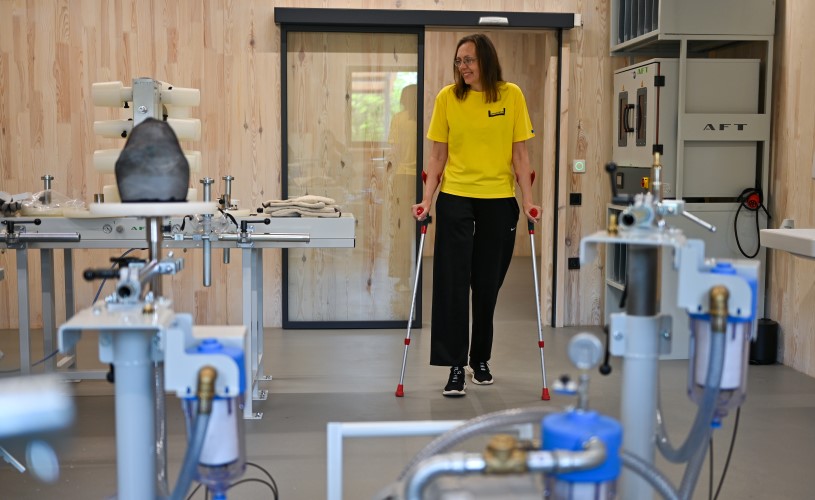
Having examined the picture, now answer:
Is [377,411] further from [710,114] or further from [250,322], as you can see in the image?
[710,114]

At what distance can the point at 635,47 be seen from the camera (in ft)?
18.9

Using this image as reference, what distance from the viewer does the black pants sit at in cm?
433

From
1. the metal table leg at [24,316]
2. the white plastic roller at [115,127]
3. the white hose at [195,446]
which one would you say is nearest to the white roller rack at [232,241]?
the metal table leg at [24,316]

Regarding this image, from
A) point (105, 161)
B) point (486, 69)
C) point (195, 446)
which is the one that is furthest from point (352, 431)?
point (486, 69)

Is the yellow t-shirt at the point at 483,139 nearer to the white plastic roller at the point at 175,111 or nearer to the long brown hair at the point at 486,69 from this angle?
the long brown hair at the point at 486,69

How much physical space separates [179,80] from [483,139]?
2536 millimetres

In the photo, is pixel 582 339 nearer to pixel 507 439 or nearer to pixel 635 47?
pixel 507 439

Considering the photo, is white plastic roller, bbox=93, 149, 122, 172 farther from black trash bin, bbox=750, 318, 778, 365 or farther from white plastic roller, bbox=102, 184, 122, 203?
black trash bin, bbox=750, 318, 778, 365

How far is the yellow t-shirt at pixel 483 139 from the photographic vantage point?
4316 mm

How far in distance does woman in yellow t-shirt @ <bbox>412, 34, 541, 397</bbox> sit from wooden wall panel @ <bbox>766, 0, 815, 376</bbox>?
1.64 m

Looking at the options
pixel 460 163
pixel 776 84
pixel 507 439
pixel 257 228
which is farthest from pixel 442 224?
pixel 507 439

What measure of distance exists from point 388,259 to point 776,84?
2.67 m

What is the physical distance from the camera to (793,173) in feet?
16.7

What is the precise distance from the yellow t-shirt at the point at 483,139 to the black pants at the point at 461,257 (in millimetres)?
65
